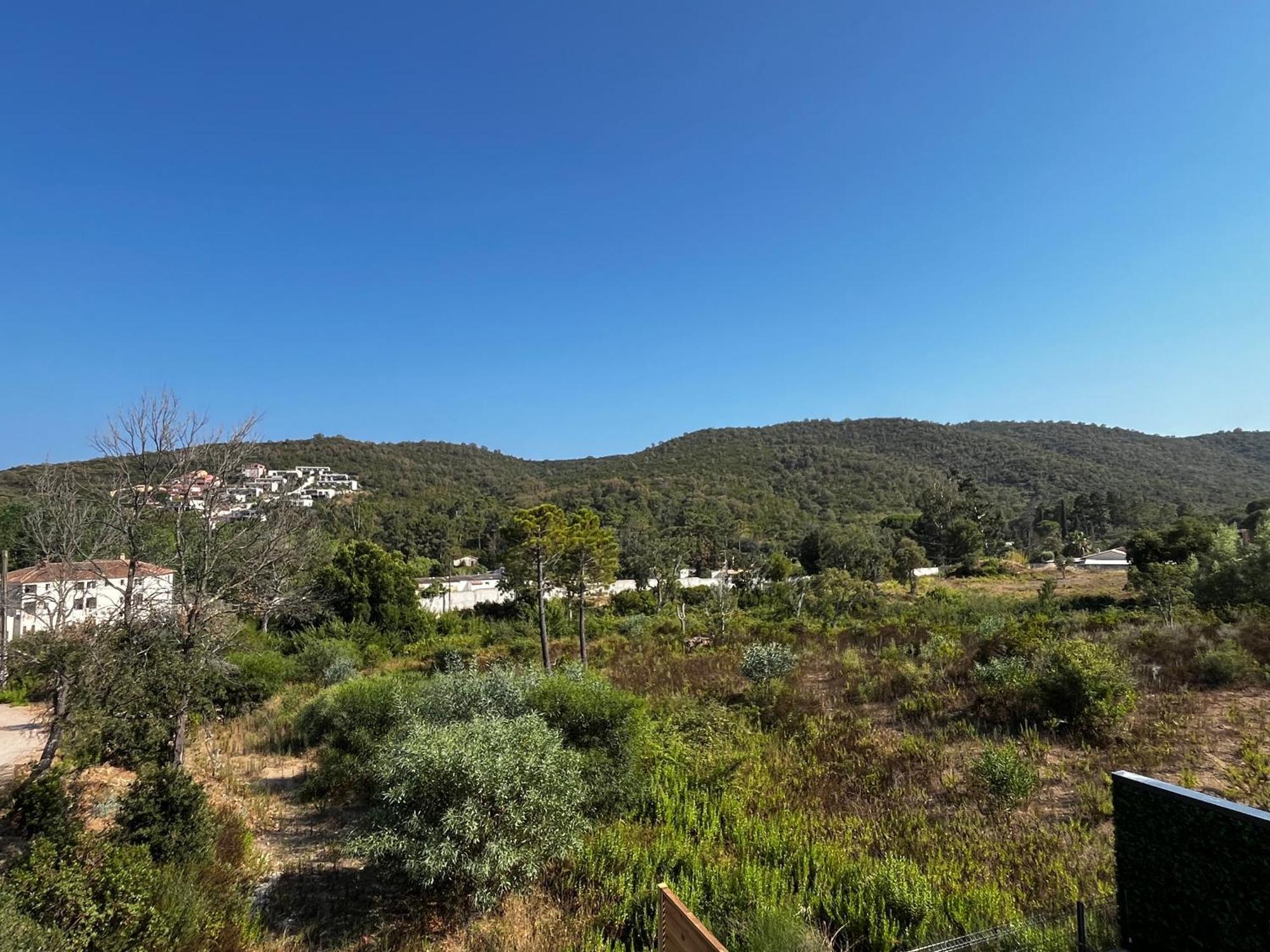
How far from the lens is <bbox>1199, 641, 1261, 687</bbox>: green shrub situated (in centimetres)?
941

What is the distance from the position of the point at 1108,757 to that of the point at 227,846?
33.0ft

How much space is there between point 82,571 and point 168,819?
11.5 m

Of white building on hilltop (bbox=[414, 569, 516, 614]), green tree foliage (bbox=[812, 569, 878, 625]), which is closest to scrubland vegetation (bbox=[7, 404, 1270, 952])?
green tree foliage (bbox=[812, 569, 878, 625])

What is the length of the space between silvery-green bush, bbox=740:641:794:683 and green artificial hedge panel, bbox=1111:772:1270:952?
7.39 m

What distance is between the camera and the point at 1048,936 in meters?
3.62

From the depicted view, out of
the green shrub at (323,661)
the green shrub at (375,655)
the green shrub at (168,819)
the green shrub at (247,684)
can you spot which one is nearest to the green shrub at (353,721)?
the green shrub at (168,819)

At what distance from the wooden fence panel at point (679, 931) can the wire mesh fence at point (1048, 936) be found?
4.67 ft

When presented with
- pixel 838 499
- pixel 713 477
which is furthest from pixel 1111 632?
pixel 713 477

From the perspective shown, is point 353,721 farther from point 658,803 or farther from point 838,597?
point 838,597

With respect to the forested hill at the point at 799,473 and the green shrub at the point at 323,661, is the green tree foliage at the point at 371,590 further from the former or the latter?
the forested hill at the point at 799,473

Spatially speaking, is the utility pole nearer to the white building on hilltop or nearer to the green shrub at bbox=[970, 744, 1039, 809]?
the white building on hilltop

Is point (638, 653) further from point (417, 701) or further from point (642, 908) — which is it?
point (642, 908)

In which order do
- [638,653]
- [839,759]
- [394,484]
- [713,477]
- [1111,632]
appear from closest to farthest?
1. [839,759]
2. [1111,632]
3. [638,653]
4. [394,484]
5. [713,477]

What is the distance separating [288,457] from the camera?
7231cm
